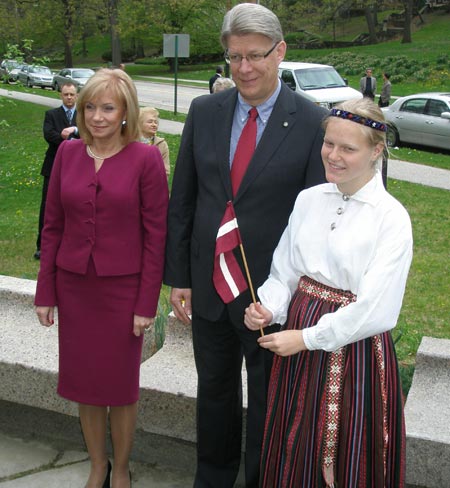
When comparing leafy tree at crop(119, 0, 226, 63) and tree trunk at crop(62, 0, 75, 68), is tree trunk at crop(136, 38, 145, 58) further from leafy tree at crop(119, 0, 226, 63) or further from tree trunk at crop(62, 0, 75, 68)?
tree trunk at crop(62, 0, 75, 68)

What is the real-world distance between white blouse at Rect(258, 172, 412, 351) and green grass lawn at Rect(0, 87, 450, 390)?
58.3 inches

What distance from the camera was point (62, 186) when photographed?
325cm

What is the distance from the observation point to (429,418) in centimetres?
348

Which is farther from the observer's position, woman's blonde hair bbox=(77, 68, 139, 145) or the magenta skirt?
the magenta skirt

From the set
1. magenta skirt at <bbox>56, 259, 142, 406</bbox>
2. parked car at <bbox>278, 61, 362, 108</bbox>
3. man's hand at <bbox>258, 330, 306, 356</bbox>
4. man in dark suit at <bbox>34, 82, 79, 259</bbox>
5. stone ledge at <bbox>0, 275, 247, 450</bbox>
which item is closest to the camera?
man's hand at <bbox>258, 330, 306, 356</bbox>

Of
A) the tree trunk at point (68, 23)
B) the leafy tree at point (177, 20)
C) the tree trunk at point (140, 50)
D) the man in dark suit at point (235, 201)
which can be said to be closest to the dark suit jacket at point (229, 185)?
the man in dark suit at point (235, 201)

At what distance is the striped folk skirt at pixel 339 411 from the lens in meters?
2.68

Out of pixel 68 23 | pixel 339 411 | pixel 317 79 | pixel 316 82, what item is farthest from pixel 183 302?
pixel 68 23

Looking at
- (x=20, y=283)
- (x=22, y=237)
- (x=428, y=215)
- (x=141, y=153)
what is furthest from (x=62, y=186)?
(x=428, y=215)

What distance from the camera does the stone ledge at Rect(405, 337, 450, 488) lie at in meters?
3.21

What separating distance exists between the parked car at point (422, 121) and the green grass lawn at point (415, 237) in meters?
0.54

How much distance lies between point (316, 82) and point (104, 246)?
1877 cm

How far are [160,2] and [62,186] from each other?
46.3 m

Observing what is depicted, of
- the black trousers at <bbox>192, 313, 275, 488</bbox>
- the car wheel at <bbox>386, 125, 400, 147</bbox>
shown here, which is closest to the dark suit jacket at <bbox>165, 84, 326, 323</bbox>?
the black trousers at <bbox>192, 313, 275, 488</bbox>
